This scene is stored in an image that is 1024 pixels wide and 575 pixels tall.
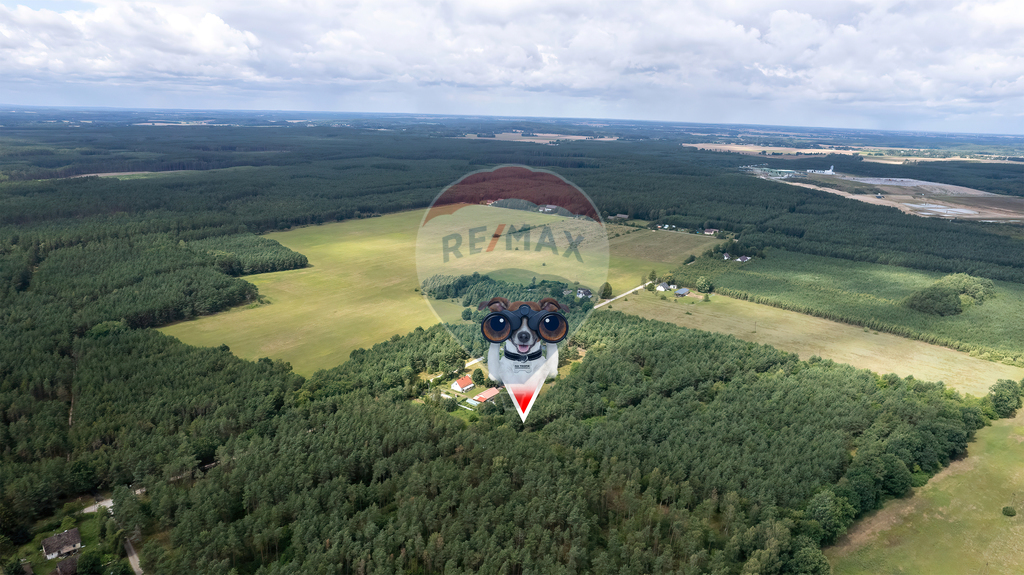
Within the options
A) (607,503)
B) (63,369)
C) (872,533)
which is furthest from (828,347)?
(63,369)

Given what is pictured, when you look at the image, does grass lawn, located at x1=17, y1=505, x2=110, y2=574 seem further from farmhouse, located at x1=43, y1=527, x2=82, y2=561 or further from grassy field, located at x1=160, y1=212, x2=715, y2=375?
grassy field, located at x1=160, y1=212, x2=715, y2=375

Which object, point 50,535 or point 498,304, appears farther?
point 50,535

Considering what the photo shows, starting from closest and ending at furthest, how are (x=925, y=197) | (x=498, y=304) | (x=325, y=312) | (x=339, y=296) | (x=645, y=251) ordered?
(x=498, y=304) < (x=325, y=312) < (x=339, y=296) < (x=645, y=251) < (x=925, y=197)

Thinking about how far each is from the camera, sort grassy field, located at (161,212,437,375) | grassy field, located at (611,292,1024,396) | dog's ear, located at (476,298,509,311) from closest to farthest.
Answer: dog's ear, located at (476,298,509,311) < grassy field, located at (611,292,1024,396) < grassy field, located at (161,212,437,375)

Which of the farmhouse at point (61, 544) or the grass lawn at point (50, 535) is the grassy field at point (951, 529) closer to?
the grass lawn at point (50, 535)

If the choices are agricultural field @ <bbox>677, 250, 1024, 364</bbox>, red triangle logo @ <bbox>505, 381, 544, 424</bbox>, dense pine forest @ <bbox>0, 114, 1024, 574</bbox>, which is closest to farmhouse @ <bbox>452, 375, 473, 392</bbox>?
dense pine forest @ <bbox>0, 114, 1024, 574</bbox>

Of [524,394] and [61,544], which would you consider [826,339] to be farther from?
[61,544]

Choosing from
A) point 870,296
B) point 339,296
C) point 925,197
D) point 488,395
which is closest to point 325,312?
point 339,296
